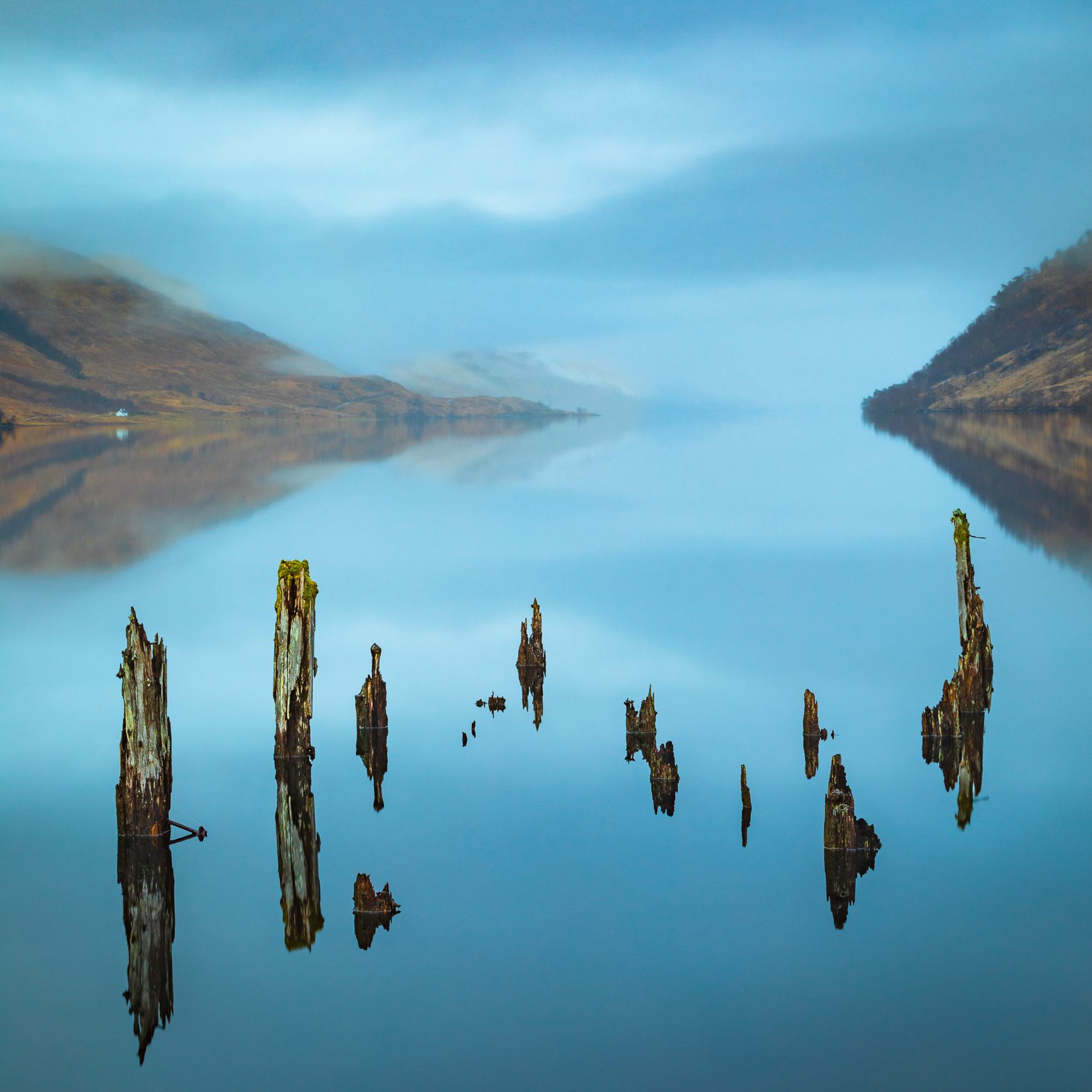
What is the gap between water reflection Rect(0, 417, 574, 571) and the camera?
67.0 meters

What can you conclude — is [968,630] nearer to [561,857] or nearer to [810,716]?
[810,716]

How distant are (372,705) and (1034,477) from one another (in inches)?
2930

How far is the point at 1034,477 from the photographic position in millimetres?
90812

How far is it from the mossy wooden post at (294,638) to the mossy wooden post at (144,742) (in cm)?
287

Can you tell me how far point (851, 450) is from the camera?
490 feet

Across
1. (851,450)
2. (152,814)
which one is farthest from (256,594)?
(851,450)

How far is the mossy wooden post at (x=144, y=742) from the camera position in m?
18.7

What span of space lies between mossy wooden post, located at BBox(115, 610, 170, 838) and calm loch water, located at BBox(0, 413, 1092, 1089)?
65 centimetres

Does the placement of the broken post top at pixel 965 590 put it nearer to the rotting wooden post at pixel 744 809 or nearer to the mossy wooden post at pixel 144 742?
the rotting wooden post at pixel 744 809

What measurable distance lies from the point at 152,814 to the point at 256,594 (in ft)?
99.0

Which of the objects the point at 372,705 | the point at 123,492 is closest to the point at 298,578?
the point at 372,705

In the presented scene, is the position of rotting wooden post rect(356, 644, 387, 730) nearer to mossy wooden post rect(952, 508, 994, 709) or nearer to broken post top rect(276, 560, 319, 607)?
broken post top rect(276, 560, 319, 607)

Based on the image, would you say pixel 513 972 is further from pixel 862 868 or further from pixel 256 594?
pixel 256 594

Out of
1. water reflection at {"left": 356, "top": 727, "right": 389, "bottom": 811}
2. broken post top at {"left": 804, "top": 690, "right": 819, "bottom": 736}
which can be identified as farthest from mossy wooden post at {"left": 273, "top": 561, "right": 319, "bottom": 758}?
broken post top at {"left": 804, "top": 690, "right": 819, "bottom": 736}
